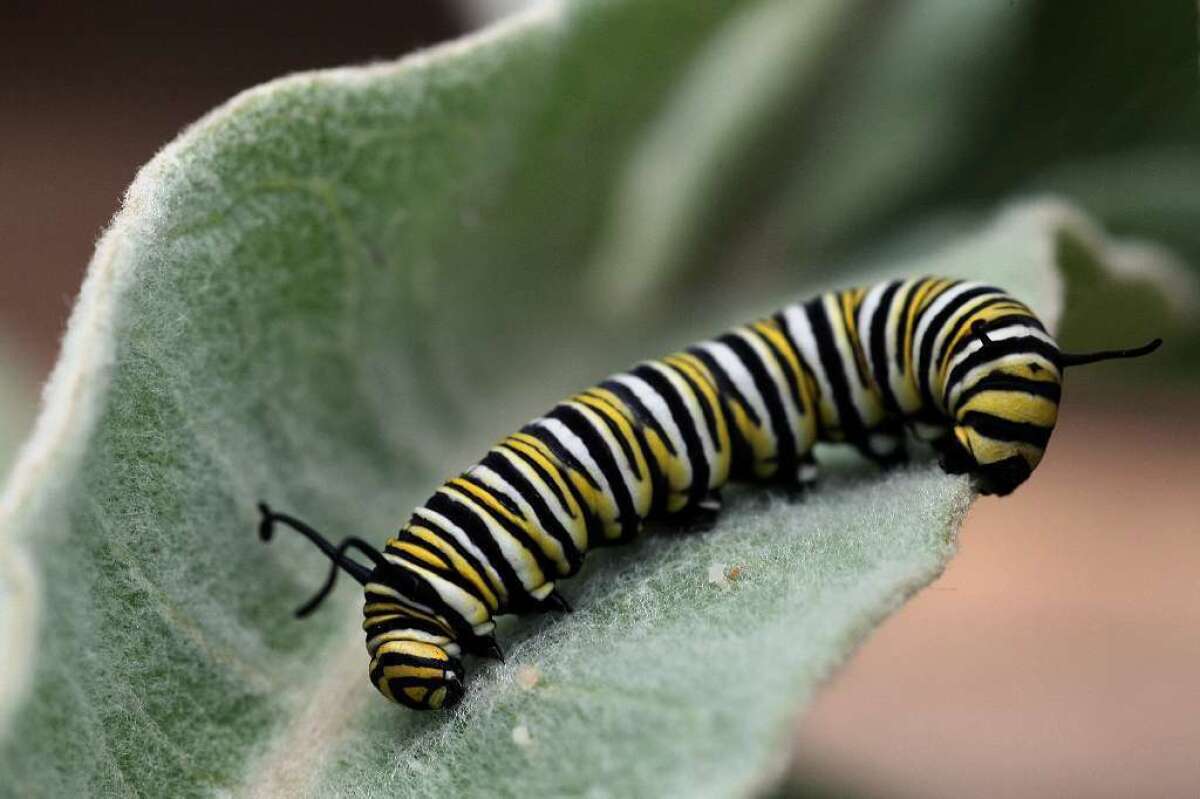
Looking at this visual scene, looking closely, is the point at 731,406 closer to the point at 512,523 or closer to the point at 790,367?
the point at 790,367

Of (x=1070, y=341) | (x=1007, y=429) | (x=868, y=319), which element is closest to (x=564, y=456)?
(x=868, y=319)

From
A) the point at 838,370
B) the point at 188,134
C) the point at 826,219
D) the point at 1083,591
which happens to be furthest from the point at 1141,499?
the point at 188,134

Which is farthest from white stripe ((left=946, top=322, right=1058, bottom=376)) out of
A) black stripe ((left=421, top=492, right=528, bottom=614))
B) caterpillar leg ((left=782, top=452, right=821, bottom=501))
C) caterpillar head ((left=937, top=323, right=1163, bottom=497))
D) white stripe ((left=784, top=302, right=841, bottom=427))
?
black stripe ((left=421, top=492, right=528, bottom=614))

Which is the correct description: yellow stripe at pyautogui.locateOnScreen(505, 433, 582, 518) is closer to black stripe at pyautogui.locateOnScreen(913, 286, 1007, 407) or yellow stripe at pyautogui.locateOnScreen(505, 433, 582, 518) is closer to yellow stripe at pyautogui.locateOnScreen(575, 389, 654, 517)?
yellow stripe at pyautogui.locateOnScreen(575, 389, 654, 517)

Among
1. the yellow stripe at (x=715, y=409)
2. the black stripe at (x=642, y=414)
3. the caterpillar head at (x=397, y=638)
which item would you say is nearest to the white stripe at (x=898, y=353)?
the yellow stripe at (x=715, y=409)

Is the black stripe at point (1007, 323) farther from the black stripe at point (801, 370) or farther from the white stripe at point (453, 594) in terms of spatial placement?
the white stripe at point (453, 594)
